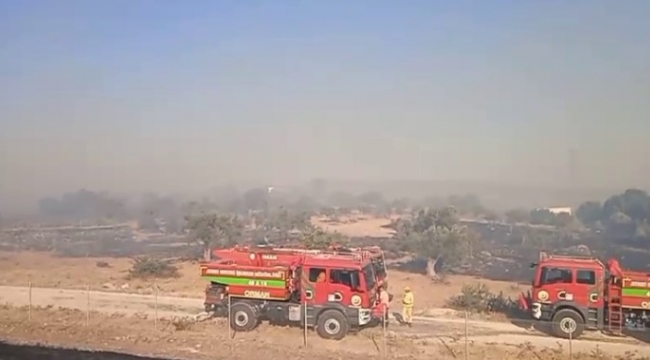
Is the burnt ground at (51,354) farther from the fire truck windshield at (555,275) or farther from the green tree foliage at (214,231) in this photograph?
the green tree foliage at (214,231)

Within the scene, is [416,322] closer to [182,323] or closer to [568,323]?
[568,323]

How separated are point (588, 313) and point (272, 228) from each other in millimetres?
35970

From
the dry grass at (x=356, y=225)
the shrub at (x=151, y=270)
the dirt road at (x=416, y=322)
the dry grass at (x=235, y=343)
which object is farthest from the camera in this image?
the dry grass at (x=356, y=225)

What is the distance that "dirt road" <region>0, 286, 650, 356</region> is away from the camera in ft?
62.0

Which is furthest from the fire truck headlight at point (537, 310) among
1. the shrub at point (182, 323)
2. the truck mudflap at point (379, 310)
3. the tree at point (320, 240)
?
the tree at point (320, 240)

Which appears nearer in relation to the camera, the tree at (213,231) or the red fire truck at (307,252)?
the red fire truck at (307,252)

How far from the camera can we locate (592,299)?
1941 cm

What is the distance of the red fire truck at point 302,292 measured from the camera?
63.6ft

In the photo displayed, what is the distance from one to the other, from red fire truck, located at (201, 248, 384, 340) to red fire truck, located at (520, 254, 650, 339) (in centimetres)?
478

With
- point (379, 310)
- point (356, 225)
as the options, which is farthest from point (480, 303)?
point (356, 225)

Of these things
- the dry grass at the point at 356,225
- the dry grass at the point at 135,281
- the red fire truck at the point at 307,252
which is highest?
the red fire truck at the point at 307,252

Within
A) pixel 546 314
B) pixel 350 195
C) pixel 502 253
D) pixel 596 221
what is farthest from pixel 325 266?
pixel 350 195

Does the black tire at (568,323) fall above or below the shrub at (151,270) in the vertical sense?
above

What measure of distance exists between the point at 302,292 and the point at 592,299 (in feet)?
25.4
